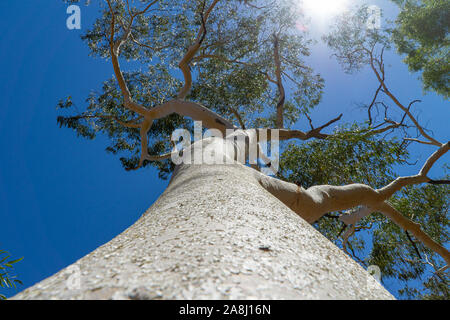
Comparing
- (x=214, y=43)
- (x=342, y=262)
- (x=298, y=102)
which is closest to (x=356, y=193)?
(x=342, y=262)

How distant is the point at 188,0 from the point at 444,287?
302 inches

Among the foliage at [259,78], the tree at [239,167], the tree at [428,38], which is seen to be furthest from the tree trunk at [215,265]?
the tree at [428,38]

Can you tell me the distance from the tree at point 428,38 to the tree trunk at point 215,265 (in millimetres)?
6534

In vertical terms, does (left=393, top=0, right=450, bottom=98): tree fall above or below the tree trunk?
above

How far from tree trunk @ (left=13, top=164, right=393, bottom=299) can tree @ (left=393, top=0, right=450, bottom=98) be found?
21.4 feet

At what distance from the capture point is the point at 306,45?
22.3 ft

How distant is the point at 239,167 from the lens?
1801mm

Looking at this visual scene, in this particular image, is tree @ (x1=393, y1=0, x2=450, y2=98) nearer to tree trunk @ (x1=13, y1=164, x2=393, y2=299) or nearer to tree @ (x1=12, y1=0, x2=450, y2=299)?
tree @ (x1=12, y1=0, x2=450, y2=299)

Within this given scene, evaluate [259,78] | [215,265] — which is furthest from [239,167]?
[259,78]

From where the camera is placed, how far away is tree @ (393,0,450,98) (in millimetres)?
5410

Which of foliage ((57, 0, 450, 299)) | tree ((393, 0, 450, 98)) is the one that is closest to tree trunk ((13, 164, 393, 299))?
foliage ((57, 0, 450, 299))

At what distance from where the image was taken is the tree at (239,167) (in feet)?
1.77

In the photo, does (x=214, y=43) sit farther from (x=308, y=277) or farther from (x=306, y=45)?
(x=308, y=277)

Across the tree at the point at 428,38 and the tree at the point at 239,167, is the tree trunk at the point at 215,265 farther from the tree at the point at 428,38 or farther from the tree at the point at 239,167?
the tree at the point at 428,38
